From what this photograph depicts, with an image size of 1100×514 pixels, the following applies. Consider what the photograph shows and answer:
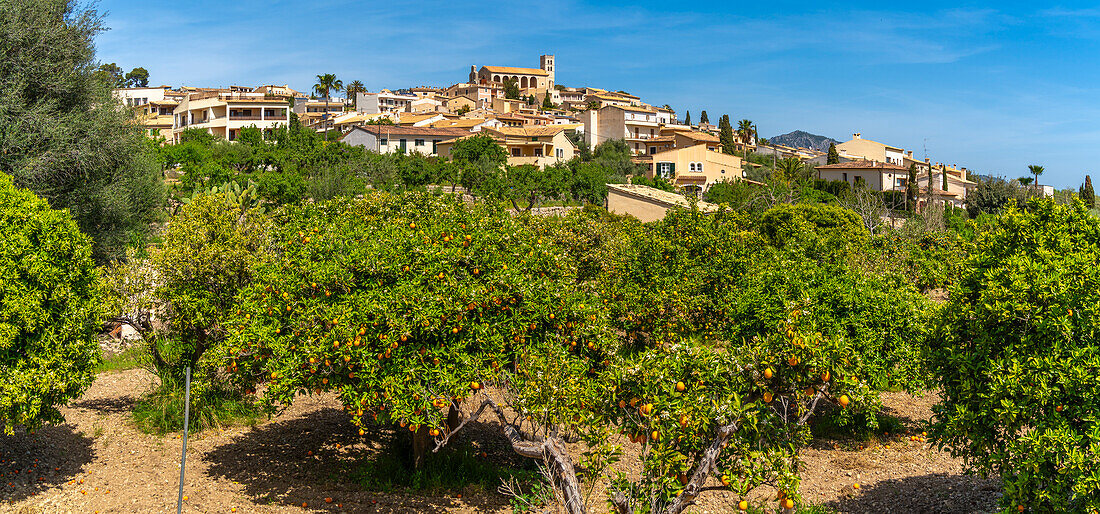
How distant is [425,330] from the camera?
379 inches

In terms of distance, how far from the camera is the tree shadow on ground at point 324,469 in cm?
1162

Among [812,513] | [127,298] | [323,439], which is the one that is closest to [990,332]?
[812,513]

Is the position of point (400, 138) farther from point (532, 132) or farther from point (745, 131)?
point (745, 131)

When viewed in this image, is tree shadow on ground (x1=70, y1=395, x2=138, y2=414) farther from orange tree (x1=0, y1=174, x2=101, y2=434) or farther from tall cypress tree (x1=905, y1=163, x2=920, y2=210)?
tall cypress tree (x1=905, y1=163, x2=920, y2=210)

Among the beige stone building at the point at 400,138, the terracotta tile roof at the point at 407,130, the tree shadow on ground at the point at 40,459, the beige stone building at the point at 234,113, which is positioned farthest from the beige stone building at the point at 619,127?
the tree shadow on ground at the point at 40,459

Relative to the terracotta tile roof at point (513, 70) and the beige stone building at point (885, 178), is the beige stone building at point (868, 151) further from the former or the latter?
the terracotta tile roof at point (513, 70)

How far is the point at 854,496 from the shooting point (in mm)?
12789

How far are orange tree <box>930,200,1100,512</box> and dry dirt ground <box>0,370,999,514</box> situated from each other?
340 centimetres

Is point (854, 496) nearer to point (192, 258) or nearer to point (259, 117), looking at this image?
point (192, 258)

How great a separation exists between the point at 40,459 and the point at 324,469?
14.5 feet

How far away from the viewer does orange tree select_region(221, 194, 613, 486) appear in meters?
9.45

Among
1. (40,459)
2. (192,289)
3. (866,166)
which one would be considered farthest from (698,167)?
(40,459)

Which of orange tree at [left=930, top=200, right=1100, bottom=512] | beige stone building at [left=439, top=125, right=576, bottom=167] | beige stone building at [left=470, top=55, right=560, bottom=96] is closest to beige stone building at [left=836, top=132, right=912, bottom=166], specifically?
beige stone building at [left=439, top=125, right=576, bottom=167]

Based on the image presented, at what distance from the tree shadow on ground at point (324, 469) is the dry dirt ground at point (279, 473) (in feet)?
0.06
